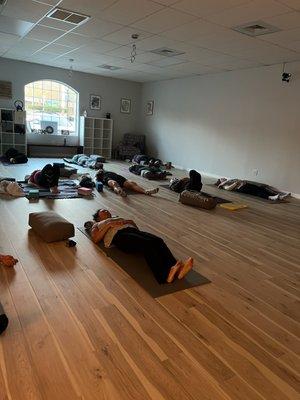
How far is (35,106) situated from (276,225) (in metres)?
7.73

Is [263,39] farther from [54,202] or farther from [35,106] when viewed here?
[35,106]

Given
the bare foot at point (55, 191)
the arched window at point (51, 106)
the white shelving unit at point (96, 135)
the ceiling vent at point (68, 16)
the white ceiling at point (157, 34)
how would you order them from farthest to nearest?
1. the white shelving unit at point (96, 135)
2. the arched window at point (51, 106)
3. the bare foot at point (55, 191)
4. the ceiling vent at point (68, 16)
5. the white ceiling at point (157, 34)

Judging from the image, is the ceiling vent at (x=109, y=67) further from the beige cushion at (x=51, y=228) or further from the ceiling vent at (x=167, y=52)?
the beige cushion at (x=51, y=228)

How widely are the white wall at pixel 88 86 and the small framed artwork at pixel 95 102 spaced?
0.38ft

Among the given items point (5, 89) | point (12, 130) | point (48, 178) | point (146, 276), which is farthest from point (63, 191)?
point (5, 89)

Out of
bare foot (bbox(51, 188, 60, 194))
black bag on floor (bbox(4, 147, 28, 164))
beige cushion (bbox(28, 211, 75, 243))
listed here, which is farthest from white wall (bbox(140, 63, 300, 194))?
beige cushion (bbox(28, 211, 75, 243))

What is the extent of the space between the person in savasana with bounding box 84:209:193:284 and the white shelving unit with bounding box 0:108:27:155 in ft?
21.2

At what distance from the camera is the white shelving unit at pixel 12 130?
→ 27.4 ft

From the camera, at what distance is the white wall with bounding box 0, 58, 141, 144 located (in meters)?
8.45

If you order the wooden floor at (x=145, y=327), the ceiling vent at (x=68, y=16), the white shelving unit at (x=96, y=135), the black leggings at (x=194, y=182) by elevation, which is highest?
the ceiling vent at (x=68, y=16)

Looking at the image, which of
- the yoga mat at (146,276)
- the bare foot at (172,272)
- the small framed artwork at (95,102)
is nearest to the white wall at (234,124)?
the small framed artwork at (95,102)

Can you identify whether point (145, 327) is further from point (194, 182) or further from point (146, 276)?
point (194, 182)

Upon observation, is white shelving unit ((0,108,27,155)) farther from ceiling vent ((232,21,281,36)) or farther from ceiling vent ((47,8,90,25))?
ceiling vent ((232,21,281,36))

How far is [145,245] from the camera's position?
249 centimetres
